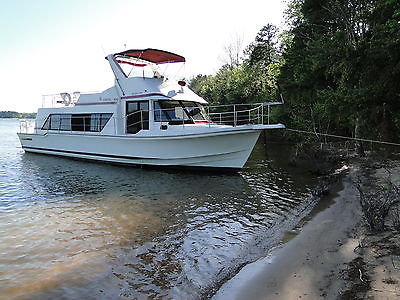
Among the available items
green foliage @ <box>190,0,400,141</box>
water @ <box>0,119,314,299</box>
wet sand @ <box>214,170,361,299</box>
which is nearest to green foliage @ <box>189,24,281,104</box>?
green foliage @ <box>190,0,400,141</box>

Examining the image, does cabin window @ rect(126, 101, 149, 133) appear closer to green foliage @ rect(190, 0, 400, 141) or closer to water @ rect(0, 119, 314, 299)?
water @ rect(0, 119, 314, 299)

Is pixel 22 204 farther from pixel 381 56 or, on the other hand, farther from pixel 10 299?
pixel 381 56

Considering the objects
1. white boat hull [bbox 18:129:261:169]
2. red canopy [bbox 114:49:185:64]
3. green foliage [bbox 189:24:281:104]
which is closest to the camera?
white boat hull [bbox 18:129:261:169]

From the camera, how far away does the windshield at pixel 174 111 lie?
13.1 metres

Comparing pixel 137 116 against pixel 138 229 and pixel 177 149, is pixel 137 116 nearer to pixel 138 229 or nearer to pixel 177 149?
pixel 177 149

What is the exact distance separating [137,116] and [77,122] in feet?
15.2

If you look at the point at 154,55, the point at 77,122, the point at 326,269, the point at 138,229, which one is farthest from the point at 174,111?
the point at 326,269

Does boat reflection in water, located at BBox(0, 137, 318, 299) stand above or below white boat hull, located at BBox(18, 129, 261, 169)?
below

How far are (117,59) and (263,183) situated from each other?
910 centimetres

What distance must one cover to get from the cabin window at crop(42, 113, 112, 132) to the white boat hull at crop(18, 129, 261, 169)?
0.54m

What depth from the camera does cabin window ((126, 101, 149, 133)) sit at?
43.9 ft

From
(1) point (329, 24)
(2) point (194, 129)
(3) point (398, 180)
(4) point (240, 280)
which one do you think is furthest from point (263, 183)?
(1) point (329, 24)

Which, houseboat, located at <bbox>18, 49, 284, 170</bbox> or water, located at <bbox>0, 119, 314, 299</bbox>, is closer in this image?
water, located at <bbox>0, 119, 314, 299</bbox>

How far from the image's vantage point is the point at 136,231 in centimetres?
670
